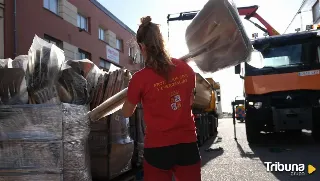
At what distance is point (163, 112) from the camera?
233 cm

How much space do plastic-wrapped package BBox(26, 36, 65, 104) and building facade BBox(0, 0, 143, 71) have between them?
4.86 m

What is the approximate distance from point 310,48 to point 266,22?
3892 millimetres

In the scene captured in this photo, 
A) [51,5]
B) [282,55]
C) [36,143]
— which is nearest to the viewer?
[36,143]

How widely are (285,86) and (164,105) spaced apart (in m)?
7.13

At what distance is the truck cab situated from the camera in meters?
8.55

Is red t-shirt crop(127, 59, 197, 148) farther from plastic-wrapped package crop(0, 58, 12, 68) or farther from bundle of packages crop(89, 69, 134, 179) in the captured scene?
plastic-wrapped package crop(0, 58, 12, 68)

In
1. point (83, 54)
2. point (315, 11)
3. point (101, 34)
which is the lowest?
point (83, 54)

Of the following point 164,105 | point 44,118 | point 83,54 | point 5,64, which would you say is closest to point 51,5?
point 83,54

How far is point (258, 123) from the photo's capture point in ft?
29.6

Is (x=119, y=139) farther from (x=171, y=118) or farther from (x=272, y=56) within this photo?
(x=272, y=56)

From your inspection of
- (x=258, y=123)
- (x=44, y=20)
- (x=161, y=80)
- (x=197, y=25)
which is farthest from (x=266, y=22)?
(x=161, y=80)

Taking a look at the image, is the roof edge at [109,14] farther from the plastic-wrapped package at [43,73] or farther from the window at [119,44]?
the plastic-wrapped package at [43,73]
